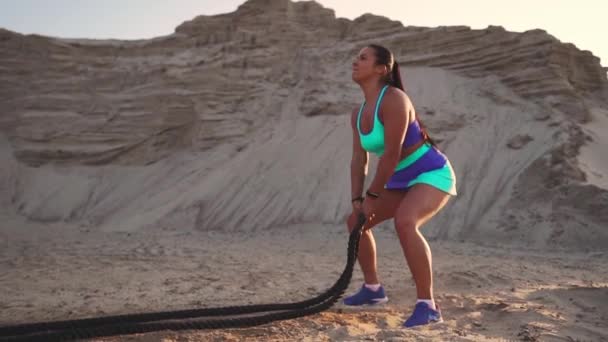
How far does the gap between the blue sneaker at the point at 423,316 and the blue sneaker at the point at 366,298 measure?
2.40 feet

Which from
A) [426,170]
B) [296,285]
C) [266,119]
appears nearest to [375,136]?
[426,170]

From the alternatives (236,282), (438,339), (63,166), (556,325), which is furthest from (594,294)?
(63,166)

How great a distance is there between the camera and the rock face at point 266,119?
11906 mm

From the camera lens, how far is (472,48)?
611 inches

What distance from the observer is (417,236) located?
3.47 m

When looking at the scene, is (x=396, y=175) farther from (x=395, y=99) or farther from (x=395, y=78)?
(x=395, y=78)

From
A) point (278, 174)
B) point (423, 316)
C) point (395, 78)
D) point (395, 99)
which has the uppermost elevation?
point (395, 78)

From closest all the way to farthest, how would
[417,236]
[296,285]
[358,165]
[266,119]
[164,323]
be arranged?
1. [164,323]
2. [417,236]
3. [358,165]
4. [296,285]
5. [266,119]

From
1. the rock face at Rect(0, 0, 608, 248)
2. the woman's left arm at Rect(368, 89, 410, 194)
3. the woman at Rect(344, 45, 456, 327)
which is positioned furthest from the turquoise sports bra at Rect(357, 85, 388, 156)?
the rock face at Rect(0, 0, 608, 248)

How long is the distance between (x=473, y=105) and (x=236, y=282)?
10.3m

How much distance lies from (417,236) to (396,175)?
1.56 feet

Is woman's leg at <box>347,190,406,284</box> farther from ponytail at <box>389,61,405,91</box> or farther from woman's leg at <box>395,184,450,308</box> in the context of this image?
ponytail at <box>389,61,405,91</box>

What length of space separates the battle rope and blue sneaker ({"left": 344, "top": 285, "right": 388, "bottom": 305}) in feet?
1.17

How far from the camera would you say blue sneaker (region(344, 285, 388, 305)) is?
4.06 meters
